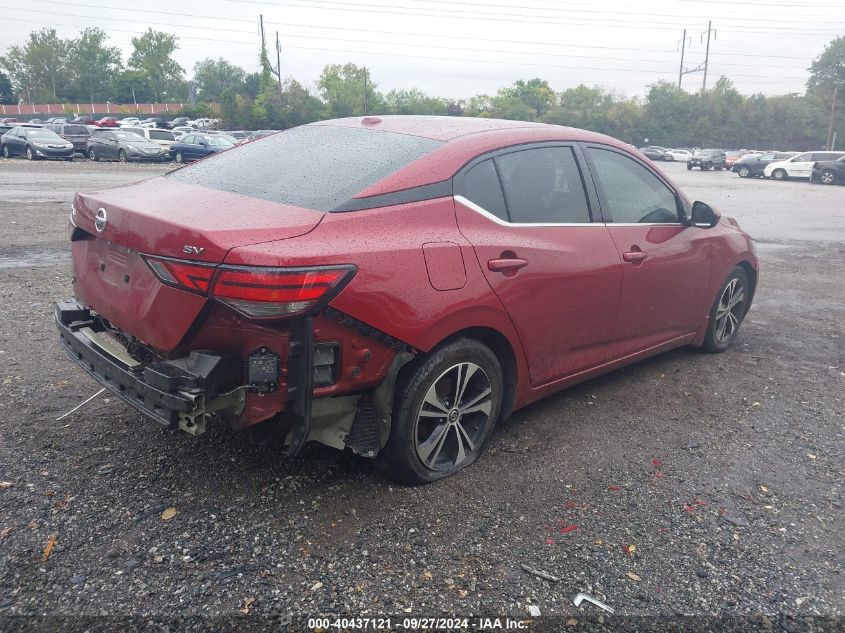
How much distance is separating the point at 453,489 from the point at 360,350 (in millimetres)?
965

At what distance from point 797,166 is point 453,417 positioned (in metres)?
39.5

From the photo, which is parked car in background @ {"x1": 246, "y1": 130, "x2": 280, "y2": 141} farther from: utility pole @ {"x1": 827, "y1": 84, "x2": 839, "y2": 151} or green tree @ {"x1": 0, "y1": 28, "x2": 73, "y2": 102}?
green tree @ {"x1": 0, "y1": 28, "x2": 73, "y2": 102}

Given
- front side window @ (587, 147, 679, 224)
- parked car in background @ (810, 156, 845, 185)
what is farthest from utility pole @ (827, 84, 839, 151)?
front side window @ (587, 147, 679, 224)

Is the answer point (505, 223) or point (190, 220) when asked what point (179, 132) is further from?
point (190, 220)

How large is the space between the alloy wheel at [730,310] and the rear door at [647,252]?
51 centimetres

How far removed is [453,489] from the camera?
3420 millimetres

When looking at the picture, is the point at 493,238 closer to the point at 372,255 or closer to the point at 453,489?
the point at 372,255

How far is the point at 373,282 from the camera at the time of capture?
2.88m

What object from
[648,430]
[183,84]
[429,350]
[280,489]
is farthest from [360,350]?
[183,84]

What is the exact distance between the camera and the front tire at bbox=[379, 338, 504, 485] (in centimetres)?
319

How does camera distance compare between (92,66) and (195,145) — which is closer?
(195,145)

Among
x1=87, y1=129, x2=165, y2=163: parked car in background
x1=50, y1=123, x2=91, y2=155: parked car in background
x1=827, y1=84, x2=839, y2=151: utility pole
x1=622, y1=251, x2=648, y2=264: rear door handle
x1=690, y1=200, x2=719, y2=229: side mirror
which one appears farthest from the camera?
x1=827, y1=84, x2=839, y2=151: utility pole

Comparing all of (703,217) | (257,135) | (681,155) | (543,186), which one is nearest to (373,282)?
(543,186)

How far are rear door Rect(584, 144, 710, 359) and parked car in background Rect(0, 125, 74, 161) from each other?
98.9ft
